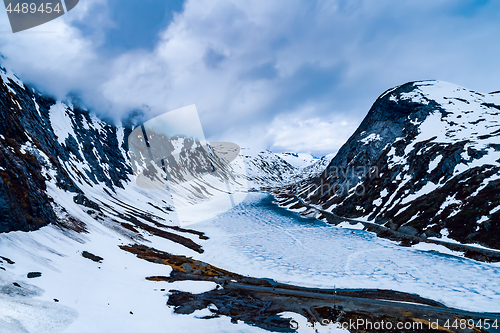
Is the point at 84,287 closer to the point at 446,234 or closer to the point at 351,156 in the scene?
the point at 446,234

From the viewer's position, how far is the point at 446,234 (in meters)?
39.2

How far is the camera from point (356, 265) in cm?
3378

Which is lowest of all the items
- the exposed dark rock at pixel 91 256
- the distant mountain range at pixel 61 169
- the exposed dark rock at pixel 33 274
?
the exposed dark rock at pixel 91 256

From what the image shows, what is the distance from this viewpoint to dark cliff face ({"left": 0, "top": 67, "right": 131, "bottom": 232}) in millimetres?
26641

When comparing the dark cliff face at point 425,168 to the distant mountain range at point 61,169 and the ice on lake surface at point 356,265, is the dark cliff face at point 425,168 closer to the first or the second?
the ice on lake surface at point 356,265

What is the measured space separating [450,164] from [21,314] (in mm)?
69786

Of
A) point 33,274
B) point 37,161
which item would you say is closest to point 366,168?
point 33,274

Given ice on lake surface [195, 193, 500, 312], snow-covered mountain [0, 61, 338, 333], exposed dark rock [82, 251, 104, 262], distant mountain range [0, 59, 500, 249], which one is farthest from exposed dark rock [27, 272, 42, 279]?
ice on lake surface [195, 193, 500, 312]

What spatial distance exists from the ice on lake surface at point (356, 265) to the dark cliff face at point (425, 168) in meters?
7.97

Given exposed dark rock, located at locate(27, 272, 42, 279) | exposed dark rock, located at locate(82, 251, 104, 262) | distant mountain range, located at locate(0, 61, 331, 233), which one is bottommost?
exposed dark rock, located at locate(82, 251, 104, 262)

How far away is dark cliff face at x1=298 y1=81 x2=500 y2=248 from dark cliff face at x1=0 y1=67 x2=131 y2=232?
191 feet

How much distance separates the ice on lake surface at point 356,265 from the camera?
82.8 ft

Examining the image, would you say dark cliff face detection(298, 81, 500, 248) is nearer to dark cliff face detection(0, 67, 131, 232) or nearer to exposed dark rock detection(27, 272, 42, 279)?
exposed dark rock detection(27, 272, 42, 279)

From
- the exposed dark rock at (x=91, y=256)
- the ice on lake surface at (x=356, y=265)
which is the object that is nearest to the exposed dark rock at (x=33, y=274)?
the exposed dark rock at (x=91, y=256)
